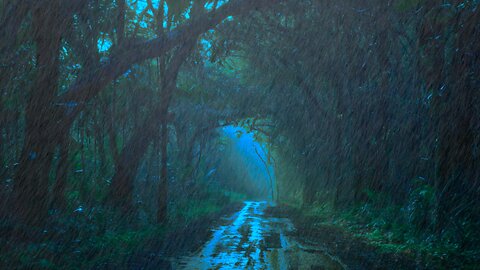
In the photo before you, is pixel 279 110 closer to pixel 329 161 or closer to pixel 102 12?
pixel 329 161

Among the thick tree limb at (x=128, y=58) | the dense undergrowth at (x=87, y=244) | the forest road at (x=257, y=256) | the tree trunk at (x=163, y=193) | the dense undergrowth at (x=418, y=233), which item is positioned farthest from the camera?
the tree trunk at (x=163, y=193)

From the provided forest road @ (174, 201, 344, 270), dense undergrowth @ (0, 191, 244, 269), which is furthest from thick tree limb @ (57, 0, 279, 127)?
forest road @ (174, 201, 344, 270)

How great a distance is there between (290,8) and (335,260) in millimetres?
7726

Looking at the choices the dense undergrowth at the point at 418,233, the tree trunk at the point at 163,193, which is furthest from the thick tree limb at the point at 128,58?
the tree trunk at the point at 163,193

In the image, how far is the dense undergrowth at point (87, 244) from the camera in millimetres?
8308

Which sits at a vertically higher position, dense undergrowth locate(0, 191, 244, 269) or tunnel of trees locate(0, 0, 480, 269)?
tunnel of trees locate(0, 0, 480, 269)

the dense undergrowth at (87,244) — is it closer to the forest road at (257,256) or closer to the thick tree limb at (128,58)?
the forest road at (257,256)

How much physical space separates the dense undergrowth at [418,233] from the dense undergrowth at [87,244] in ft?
20.7

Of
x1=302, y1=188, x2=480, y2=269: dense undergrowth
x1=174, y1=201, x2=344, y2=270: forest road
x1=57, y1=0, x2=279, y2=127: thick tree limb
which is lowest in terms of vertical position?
x1=174, y1=201, x2=344, y2=270: forest road

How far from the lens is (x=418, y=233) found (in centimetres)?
1366

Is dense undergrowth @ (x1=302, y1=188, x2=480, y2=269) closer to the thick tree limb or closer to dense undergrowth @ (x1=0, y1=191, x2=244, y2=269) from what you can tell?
dense undergrowth @ (x1=0, y1=191, x2=244, y2=269)

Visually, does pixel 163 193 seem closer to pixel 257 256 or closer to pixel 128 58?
pixel 257 256

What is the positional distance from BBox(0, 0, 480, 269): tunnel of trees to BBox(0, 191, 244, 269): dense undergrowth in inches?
2.0

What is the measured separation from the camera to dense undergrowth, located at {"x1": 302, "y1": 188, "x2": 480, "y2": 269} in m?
11.0
